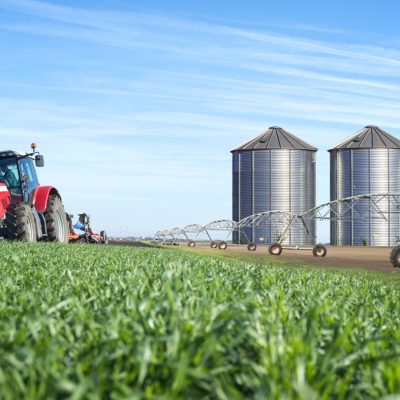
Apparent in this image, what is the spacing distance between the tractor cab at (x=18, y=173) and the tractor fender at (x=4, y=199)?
526 millimetres

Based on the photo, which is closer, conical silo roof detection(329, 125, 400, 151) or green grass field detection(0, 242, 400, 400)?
green grass field detection(0, 242, 400, 400)

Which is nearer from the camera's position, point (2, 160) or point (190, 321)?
point (190, 321)

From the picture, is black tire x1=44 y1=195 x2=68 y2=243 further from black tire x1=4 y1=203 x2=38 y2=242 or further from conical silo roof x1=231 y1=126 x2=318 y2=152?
conical silo roof x1=231 y1=126 x2=318 y2=152

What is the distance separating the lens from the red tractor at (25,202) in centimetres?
2450

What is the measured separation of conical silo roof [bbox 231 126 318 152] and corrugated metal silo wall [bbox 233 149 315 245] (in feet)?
3.32

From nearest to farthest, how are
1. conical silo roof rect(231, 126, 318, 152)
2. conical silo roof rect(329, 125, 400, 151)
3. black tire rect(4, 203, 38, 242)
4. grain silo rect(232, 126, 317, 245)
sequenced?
black tire rect(4, 203, 38, 242), conical silo roof rect(329, 125, 400, 151), grain silo rect(232, 126, 317, 245), conical silo roof rect(231, 126, 318, 152)

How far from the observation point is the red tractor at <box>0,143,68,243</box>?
80.4 ft

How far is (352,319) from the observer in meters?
4.40

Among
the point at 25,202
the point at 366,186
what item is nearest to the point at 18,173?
the point at 25,202

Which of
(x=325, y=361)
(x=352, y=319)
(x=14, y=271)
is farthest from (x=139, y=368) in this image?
(x=14, y=271)

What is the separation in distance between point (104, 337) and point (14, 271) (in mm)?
4834

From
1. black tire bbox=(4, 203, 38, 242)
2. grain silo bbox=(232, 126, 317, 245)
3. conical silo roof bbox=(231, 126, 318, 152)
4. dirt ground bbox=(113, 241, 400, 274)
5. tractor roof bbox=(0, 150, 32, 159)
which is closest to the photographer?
black tire bbox=(4, 203, 38, 242)

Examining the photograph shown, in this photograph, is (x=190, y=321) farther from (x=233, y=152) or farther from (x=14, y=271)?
(x=233, y=152)

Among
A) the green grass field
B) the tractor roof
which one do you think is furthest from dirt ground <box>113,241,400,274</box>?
the green grass field
